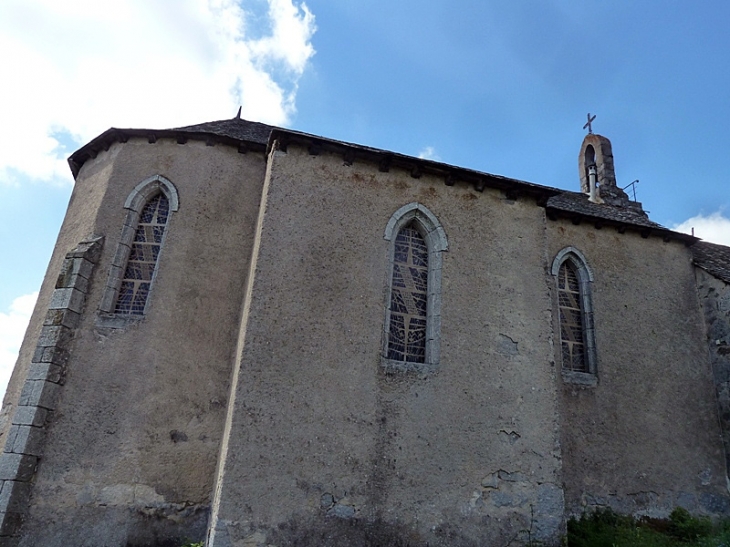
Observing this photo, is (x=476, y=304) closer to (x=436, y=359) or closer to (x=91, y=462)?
(x=436, y=359)

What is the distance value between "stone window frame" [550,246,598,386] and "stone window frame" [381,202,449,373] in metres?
3.19

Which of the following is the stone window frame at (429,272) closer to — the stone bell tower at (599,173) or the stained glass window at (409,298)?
the stained glass window at (409,298)

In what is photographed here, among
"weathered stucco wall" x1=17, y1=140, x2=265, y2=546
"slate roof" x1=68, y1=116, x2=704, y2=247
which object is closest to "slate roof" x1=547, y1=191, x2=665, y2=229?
"slate roof" x1=68, y1=116, x2=704, y2=247

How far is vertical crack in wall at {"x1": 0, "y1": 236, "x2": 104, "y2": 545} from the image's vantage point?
23.1 ft

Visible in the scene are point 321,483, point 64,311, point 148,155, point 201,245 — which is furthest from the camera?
point 148,155

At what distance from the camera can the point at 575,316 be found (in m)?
10.6

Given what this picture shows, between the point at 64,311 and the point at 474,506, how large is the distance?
6.53m

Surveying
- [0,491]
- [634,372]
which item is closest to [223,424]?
[0,491]

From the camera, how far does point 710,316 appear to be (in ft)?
36.4

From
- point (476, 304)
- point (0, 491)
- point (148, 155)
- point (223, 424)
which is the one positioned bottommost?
point (0, 491)

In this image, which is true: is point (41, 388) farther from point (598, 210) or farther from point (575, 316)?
point (598, 210)

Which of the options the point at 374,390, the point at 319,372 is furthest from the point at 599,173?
the point at 319,372

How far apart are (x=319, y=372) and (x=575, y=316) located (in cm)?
587

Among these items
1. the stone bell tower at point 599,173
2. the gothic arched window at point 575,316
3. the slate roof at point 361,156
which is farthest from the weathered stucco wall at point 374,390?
the stone bell tower at point 599,173
